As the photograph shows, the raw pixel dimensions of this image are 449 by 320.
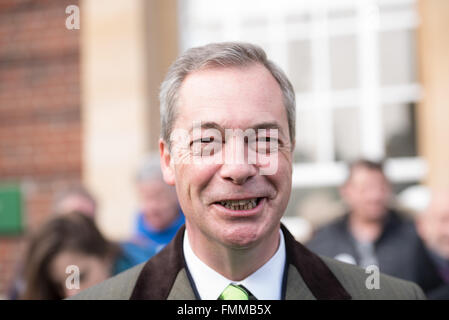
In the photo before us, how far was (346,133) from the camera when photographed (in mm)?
5688

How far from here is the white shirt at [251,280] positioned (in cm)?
182

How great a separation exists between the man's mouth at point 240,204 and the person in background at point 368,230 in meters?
1.86

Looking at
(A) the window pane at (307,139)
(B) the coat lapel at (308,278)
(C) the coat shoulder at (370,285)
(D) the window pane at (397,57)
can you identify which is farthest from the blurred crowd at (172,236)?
(D) the window pane at (397,57)

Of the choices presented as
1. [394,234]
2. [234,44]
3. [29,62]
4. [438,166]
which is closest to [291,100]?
[234,44]

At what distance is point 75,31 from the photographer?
566cm

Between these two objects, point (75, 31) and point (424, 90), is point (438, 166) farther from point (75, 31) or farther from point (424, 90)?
point (75, 31)

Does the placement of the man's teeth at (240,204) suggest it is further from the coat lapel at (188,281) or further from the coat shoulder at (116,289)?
the coat shoulder at (116,289)

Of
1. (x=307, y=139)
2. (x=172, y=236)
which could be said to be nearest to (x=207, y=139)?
(x=172, y=236)

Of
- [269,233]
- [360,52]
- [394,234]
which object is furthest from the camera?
[360,52]

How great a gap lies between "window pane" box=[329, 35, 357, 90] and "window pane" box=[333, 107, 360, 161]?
A: 9.2 inches

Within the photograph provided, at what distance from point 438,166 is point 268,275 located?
3685mm

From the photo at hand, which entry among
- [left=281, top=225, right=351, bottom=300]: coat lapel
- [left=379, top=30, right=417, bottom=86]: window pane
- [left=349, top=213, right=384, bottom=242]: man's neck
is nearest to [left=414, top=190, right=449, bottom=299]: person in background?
[left=349, top=213, right=384, bottom=242]: man's neck

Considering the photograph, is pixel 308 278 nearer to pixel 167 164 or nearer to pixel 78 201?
pixel 167 164

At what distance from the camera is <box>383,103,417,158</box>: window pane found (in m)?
5.56
